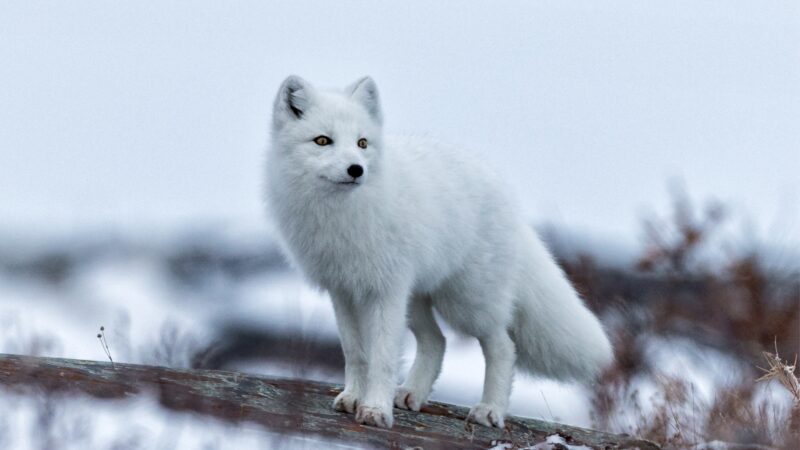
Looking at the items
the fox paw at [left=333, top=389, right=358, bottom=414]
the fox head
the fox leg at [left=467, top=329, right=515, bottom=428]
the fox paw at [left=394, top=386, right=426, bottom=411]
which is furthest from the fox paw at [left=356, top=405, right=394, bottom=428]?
the fox head

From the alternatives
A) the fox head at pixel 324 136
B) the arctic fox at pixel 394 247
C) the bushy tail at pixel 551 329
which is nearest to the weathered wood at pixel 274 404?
the arctic fox at pixel 394 247

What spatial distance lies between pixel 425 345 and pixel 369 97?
1346mm

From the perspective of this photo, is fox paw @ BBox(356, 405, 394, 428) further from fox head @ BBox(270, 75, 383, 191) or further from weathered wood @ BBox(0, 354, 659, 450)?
fox head @ BBox(270, 75, 383, 191)

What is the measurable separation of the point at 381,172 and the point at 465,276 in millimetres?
765

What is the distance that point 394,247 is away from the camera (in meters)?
5.02

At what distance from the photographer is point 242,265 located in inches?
321

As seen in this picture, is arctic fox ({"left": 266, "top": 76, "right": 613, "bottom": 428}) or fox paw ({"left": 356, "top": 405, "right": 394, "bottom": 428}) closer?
fox paw ({"left": 356, "top": 405, "right": 394, "bottom": 428})

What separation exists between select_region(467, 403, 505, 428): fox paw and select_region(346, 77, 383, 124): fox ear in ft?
4.75

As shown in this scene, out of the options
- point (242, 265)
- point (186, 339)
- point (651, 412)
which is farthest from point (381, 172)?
point (242, 265)

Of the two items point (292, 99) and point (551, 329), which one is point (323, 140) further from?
point (551, 329)

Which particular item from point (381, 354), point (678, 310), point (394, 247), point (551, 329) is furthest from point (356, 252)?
point (678, 310)

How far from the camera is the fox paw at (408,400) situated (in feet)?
18.0

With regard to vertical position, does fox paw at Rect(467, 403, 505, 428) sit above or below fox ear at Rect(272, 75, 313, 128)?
below

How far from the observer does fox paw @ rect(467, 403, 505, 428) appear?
545 cm
